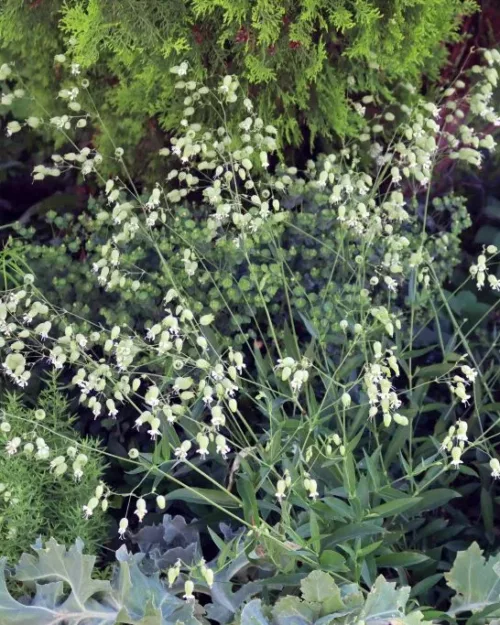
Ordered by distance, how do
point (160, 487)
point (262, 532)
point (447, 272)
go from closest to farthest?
point (262, 532) < point (160, 487) < point (447, 272)

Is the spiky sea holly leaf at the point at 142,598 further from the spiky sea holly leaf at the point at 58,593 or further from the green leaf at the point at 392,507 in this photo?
the green leaf at the point at 392,507

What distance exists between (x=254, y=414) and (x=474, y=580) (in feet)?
2.25

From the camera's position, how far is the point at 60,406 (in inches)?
65.7

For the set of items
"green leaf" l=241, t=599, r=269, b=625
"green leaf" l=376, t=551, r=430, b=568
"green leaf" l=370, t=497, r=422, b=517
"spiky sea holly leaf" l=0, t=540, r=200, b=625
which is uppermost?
"green leaf" l=370, t=497, r=422, b=517

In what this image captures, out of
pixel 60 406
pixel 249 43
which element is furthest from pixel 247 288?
pixel 249 43

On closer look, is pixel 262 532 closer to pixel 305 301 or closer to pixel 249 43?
pixel 305 301

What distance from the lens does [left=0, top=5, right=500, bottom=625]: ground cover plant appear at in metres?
1.34

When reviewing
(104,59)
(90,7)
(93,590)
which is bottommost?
(93,590)

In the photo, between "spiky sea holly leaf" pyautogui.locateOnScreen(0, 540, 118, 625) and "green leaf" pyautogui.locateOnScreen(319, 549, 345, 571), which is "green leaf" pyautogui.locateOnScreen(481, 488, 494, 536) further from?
"spiky sea holly leaf" pyautogui.locateOnScreen(0, 540, 118, 625)

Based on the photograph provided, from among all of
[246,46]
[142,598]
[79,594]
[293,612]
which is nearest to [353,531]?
[293,612]

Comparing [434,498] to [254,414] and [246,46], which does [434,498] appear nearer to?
A: [254,414]

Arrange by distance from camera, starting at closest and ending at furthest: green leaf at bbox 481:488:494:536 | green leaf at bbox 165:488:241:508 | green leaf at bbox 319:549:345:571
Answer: green leaf at bbox 319:549:345:571
green leaf at bbox 165:488:241:508
green leaf at bbox 481:488:494:536

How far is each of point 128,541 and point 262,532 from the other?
2.24 feet

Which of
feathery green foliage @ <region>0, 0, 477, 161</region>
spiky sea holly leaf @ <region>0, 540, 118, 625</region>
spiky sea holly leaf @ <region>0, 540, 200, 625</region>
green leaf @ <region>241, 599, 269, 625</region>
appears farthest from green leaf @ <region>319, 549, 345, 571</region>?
feathery green foliage @ <region>0, 0, 477, 161</region>
